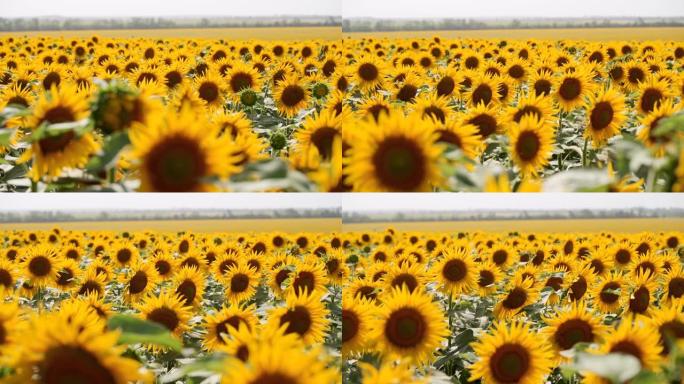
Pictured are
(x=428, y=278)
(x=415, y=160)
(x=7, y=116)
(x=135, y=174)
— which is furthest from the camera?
(x=428, y=278)

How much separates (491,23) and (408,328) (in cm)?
60

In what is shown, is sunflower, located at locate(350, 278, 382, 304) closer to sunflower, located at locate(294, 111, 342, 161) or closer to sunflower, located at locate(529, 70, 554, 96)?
sunflower, located at locate(294, 111, 342, 161)

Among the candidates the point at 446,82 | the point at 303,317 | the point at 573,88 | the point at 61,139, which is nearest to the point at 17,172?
the point at 61,139

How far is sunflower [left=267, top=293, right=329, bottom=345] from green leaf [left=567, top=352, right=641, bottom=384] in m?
0.73

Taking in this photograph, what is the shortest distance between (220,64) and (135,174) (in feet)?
1.55

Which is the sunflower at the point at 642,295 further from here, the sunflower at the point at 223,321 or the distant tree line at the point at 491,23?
the sunflower at the point at 223,321

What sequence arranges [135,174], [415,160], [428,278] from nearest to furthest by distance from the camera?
[135,174] < [415,160] < [428,278]

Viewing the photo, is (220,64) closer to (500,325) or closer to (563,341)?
(500,325)

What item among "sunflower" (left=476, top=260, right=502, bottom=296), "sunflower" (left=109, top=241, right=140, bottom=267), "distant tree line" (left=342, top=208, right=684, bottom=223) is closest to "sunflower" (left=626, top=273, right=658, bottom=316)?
"distant tree line" (left=342, top=208, right=684, bottom=223)

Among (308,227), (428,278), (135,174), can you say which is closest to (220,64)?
(308,227)

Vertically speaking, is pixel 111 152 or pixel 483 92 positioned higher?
pixel 483 92

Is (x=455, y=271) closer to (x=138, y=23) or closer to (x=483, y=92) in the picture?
(x=483, y=92)

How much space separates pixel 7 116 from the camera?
727mm

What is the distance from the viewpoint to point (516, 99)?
140 cm
